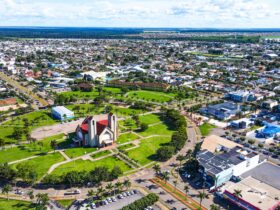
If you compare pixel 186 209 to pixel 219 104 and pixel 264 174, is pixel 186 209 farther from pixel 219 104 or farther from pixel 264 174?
pixel 219 104

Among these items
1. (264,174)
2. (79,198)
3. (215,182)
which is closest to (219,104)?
(264,174)

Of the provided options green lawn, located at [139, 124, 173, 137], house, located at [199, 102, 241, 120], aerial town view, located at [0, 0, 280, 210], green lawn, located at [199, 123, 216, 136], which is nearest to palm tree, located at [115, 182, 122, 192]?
aerial town view, located at [0, 0, 280, 210]

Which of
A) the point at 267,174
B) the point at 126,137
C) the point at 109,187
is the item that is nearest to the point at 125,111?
the point at 126,137

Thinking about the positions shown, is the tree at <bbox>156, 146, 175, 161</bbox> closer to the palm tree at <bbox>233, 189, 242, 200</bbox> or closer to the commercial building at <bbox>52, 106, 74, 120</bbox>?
the palm tree at <bbox>233, 189, 242, 200</bbox>

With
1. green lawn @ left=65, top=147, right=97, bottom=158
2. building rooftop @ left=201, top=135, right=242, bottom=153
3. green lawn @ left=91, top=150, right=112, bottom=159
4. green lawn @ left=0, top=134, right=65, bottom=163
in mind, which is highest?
building rooftop @ left=201, top=135, right=242, bottom=153

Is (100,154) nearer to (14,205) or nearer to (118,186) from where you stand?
(118,186)

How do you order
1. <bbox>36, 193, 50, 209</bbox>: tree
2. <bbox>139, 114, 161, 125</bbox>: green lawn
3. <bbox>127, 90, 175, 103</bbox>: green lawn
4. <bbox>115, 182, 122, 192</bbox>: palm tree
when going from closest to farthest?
1. <bbox>36, 193, 50, 209</bbox>: tree
2. <bbox>115, 182, 122, 192</bbox>: palm tree
3. <bbox>139, 114, 161, 125</bbox>: green lawn
4. <bbox>127, 90, 175, 103</bbox>: green lawn
